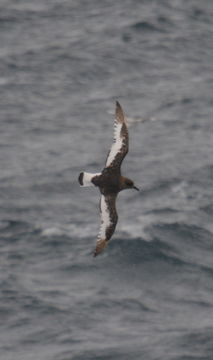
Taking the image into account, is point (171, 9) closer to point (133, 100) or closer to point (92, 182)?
point (133, 100)

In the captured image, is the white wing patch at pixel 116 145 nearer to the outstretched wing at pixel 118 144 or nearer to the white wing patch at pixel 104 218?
the outstretched wing at pixel 118 144

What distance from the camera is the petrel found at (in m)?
23.0

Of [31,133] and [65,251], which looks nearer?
[65,251]

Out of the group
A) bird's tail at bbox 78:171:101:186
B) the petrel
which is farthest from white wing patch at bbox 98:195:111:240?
bird's tail at bbox 78:171:101:186

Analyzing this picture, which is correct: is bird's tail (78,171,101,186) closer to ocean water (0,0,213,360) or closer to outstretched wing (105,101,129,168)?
outstretched wing (105,101,129,168)

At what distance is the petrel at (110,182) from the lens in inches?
907

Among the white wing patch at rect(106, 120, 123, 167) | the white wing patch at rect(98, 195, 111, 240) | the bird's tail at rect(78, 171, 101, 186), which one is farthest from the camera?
the white wing patch at rect(98, 195, 111, 240)

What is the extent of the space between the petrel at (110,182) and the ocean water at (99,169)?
711mm

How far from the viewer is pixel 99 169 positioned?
40.4 meters

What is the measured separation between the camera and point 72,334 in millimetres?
31875

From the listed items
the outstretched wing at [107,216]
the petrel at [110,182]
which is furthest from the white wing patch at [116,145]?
the outstretched wing at [107,216]

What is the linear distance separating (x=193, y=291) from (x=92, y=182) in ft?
38.0

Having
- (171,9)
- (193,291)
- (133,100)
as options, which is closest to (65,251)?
(193,291)

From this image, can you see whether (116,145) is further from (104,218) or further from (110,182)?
(104,218)
